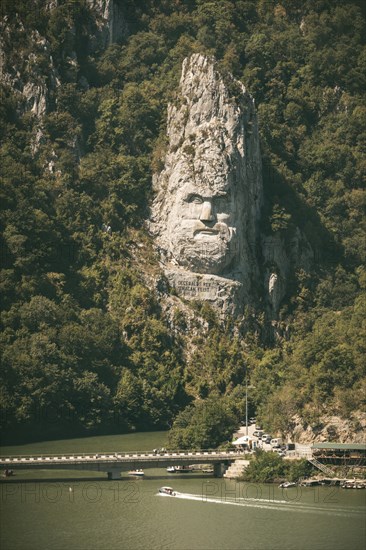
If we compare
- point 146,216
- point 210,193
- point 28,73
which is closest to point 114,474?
point 210,193

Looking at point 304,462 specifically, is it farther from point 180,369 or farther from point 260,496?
point 180,369

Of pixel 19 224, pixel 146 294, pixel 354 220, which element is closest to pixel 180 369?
pixel 146 294

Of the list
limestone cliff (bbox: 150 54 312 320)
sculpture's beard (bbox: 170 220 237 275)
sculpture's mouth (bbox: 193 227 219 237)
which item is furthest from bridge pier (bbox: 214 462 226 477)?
sculpture's mouth (bbox: 193 227 219 237)

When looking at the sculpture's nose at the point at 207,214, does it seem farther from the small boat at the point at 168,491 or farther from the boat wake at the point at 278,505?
the boat wake at the point at 278,505

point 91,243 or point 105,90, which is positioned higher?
point 105,90

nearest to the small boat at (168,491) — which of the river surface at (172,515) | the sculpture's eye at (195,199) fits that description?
the river surface at (172,515)

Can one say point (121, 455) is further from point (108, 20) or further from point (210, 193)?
point (108, 20)
